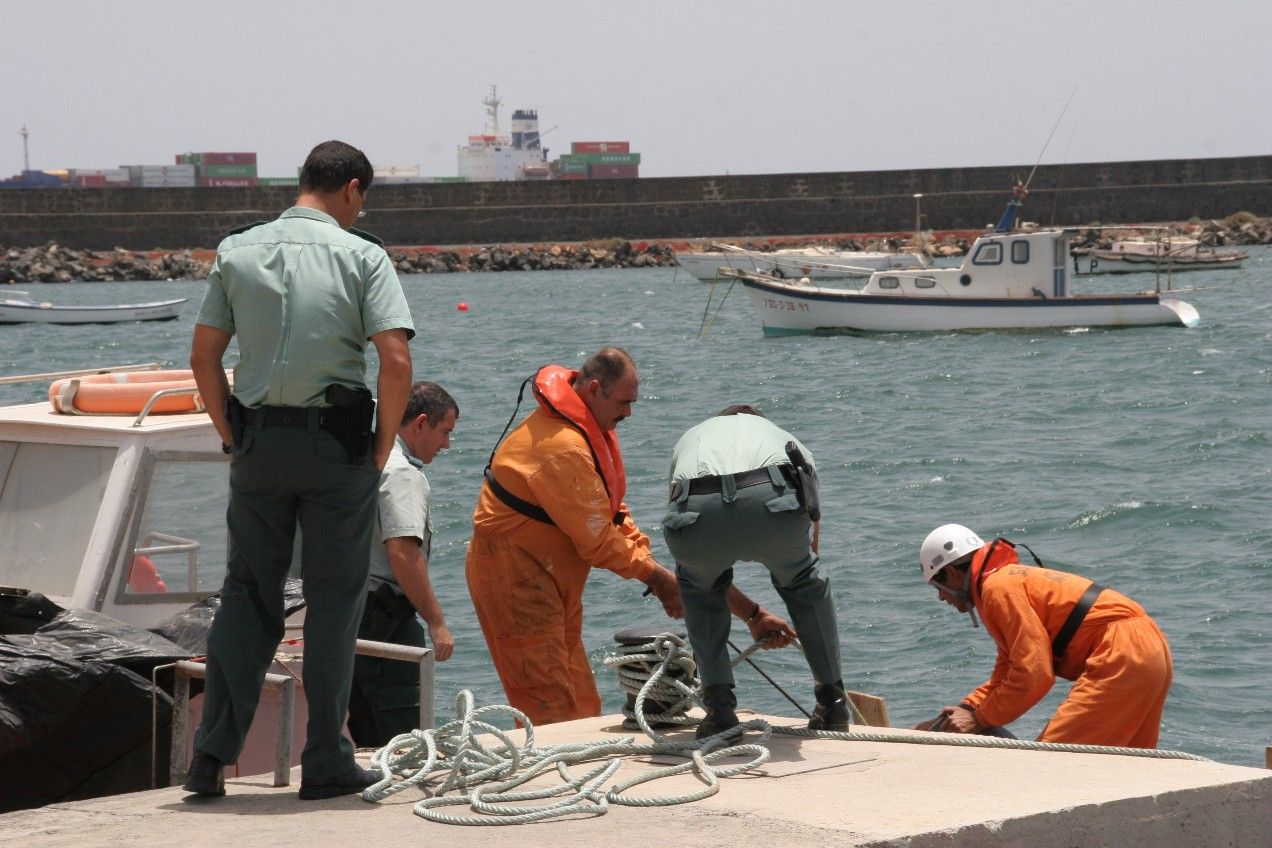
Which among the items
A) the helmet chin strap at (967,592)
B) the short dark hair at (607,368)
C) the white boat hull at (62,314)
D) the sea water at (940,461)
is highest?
the short dark hair at (607,368)

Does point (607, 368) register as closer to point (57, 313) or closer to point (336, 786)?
point (336, 786)

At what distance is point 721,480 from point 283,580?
135cm

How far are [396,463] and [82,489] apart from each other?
1.22 m

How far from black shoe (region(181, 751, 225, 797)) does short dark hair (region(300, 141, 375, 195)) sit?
155cm

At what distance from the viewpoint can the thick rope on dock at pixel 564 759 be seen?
4195mm

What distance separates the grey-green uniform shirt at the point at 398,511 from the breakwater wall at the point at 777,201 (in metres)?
72.9

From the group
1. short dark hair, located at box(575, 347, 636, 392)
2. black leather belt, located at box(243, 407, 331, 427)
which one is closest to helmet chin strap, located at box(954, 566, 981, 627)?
short dark hair, located at box(575, 347, 636, 392)

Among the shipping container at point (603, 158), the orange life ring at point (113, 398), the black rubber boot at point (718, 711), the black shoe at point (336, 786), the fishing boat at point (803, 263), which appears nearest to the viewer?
the black shoe at point (336, 786)

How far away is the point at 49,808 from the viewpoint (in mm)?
4219

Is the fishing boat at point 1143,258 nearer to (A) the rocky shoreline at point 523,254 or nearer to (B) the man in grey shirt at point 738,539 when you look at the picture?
(A) the rocky shoreline at point 523,254

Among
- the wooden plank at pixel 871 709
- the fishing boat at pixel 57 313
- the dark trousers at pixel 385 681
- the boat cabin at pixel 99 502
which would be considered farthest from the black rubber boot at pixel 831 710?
the fishing boat at pixel 57 313

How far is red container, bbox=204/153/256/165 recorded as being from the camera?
163 m

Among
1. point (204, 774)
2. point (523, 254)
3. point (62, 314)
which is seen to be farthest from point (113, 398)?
point (523, 254)

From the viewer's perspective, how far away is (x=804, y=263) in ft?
165
